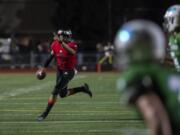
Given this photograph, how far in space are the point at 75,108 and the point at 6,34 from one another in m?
33.6

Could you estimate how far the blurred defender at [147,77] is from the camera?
3.84 m

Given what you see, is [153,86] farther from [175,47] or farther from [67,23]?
[67,23]

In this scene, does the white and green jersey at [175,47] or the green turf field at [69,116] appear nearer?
the white and green jersey at [175,47]

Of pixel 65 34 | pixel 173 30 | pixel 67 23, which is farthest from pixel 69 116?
pixel 67 23

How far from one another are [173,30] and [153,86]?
3798 mm

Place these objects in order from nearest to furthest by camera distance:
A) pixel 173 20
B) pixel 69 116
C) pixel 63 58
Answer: pixel 173 20, pixel 69 116, pixel 63 58

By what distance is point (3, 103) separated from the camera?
1599cm

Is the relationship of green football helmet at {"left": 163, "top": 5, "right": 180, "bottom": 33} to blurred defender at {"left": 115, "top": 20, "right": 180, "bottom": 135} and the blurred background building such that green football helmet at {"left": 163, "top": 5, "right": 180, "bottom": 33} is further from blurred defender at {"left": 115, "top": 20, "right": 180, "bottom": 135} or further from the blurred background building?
the blurred background building

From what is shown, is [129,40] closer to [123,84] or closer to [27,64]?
[123,84]

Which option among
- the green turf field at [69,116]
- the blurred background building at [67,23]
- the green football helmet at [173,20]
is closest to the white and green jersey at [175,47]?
the green football helmet at [173,20]

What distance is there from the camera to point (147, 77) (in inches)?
154

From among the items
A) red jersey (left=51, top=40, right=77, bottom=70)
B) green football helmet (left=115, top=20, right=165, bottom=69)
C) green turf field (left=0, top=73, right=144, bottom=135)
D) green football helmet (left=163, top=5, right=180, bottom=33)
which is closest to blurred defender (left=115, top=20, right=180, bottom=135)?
green football helmet (left=115, top=20, right=165, bottom=69)

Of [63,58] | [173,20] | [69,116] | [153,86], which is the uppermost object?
[173,20]

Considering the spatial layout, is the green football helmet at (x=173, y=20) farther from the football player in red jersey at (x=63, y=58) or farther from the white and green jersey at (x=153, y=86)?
the football player in red jersey at (x=63, y=58)
